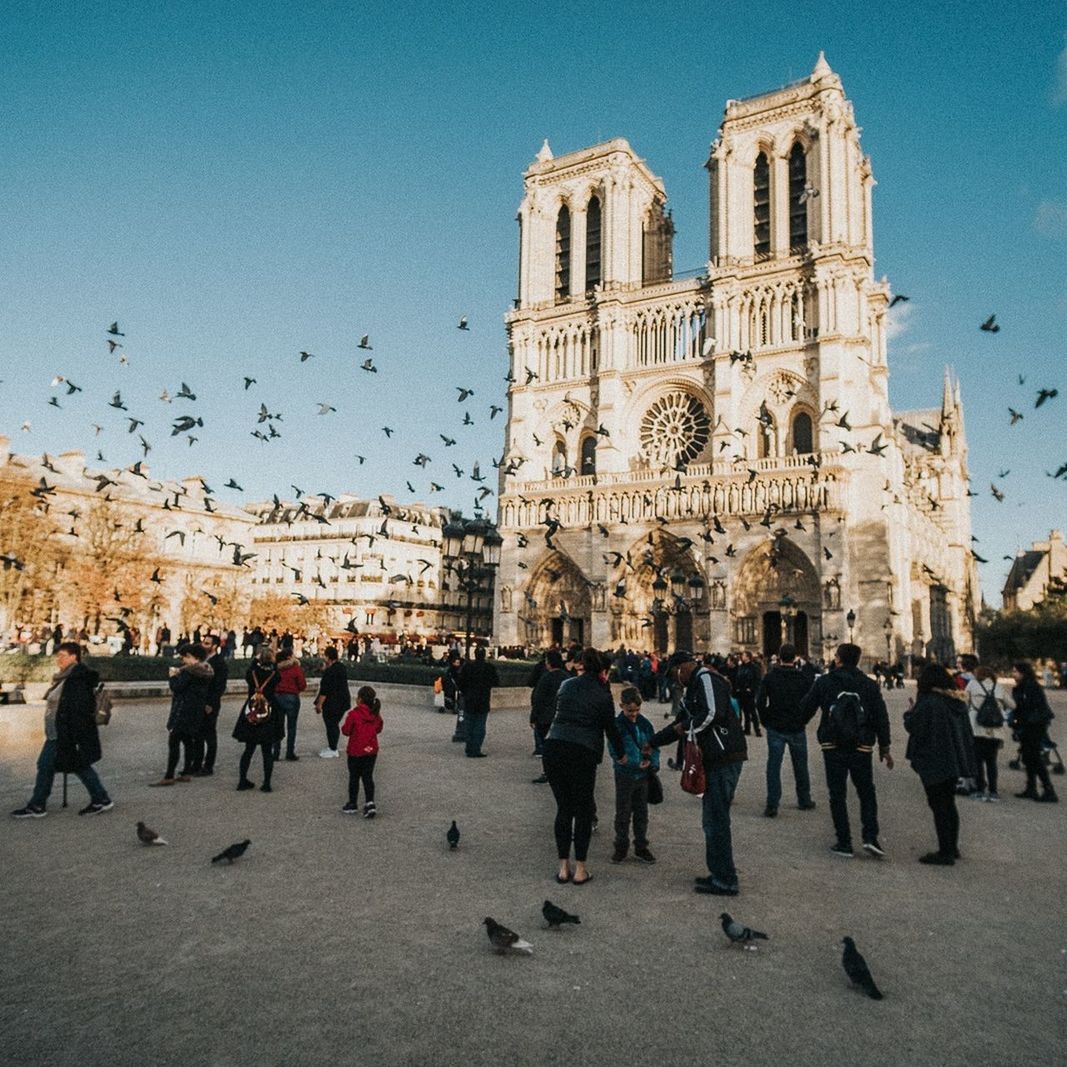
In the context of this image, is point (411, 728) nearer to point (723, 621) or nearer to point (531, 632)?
point (723, 621)

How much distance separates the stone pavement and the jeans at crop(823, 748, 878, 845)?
0.94 ft

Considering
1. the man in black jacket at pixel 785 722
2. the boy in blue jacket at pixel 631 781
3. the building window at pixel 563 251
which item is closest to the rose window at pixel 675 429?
the building window at pixel 563 251

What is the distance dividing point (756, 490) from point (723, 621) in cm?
650

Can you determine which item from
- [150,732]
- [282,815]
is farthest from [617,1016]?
[150,732]

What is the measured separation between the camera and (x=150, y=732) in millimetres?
13711

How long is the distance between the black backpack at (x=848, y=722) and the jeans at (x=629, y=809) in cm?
171

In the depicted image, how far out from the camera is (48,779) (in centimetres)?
747

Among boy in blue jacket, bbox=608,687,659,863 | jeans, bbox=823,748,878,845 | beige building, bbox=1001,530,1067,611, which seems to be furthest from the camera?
beige building, bbox=1001,530,1067,611

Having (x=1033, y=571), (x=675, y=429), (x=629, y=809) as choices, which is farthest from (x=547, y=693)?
(x=1033, y=571)

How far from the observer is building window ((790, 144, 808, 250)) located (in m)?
42.3

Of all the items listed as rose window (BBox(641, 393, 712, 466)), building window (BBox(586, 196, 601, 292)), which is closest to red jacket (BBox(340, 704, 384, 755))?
rose window (BBox(641, 393, 712, 466))

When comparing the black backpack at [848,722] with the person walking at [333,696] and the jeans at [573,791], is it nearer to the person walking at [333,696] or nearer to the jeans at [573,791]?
the jeans at [573,791]

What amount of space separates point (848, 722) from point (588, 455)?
40.3 metres

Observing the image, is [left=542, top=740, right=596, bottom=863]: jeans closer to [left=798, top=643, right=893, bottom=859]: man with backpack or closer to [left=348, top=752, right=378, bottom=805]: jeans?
[left=798, top=643, right=893, bottom=859]: man with backpack
